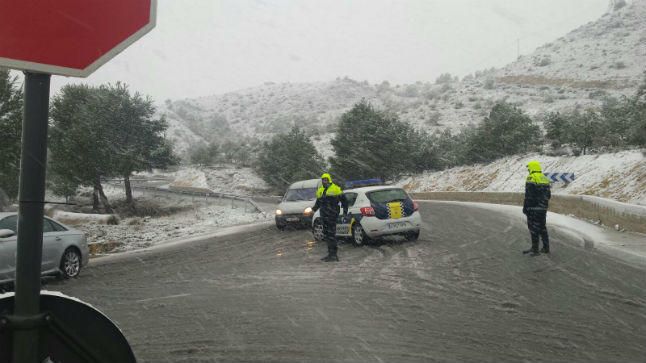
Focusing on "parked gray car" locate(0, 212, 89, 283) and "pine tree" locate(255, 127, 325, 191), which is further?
"pine tree" locate(255, 127, 325, 191)

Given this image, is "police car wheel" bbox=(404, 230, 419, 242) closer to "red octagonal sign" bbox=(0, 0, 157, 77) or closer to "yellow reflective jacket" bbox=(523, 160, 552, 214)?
"yellow reflective jacket" bbox=(523, 160, 552, 214)

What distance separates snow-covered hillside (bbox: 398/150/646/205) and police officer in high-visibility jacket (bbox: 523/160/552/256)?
11125mm

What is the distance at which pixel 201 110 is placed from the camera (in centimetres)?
15912

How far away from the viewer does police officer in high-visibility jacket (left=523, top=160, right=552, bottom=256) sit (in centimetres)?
1121

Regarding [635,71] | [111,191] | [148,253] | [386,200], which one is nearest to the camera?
[386,200]

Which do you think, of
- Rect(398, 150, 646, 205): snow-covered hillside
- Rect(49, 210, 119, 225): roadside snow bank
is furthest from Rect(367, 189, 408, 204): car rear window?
Rect(49, 210, 119, 225): roadside snow bank

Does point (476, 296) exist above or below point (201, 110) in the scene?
below

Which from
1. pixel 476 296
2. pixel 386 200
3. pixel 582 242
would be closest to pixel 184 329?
pixel 476 296

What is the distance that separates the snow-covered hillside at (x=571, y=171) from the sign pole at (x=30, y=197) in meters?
22.1

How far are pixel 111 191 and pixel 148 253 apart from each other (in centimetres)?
4747

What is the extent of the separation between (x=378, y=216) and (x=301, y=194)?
7342 mm

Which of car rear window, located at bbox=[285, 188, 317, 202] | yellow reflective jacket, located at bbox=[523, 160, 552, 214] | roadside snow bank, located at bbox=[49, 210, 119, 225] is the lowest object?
roadside snow bank, located at bbox=[49, 210, 119, 225]

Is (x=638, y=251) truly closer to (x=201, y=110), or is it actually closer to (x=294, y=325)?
(x=294, y=325)

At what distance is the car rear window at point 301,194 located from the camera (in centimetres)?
2055
